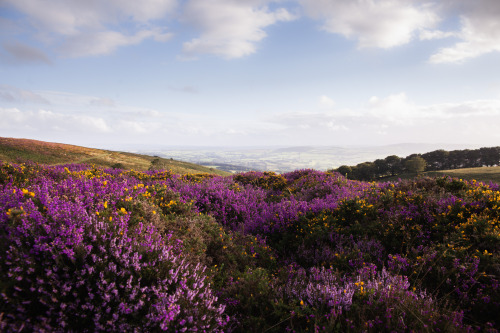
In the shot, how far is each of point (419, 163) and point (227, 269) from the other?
68717 millimetres

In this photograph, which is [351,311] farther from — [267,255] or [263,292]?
[267,255]

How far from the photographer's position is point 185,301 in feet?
9.29

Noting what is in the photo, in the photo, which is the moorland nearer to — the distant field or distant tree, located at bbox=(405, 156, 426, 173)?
the distant field

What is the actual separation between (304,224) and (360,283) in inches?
95.5

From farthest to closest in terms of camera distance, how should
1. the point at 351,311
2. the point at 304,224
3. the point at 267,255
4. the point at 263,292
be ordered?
the point at 304,224 → the point at 267,255 → the point at 263,292 → the point at 351,311

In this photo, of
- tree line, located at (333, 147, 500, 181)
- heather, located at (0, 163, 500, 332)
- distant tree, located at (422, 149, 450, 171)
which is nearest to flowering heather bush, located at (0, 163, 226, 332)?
heather, located at (0, 163, 500, 332)

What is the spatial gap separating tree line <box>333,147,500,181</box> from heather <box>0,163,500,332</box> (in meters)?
54.8

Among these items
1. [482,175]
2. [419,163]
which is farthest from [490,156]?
[482,175]

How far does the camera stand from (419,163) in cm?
5800

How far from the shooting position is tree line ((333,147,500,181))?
191 ft

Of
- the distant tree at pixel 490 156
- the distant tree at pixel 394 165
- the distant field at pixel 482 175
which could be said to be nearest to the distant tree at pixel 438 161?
the distant tree at pixel 490 156

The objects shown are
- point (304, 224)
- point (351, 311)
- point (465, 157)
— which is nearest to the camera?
point (351, 311)

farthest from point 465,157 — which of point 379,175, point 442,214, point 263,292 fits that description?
point 263,292

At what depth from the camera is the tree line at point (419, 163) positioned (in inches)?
2292
